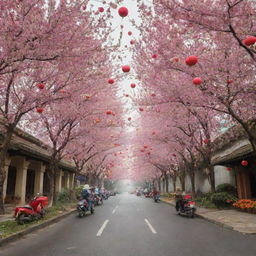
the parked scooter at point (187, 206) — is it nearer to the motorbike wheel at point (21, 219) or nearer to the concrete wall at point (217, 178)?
the concrete wall at point (217, 178)

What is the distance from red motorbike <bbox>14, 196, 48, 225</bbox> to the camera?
966 cm

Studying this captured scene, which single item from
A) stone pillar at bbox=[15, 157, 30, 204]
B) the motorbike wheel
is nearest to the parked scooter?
the motorbike wheel

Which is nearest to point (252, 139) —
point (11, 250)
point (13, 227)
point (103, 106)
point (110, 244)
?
point (110, 244)

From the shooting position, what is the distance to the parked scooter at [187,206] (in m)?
13.5

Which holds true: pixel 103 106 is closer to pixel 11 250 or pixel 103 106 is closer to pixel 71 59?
pixel 71 59

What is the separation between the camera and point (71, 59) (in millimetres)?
7531

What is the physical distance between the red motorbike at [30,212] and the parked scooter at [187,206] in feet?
25.5

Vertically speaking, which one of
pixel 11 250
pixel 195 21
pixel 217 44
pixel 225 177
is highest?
pixel 217 44

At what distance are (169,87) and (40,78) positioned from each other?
5713 mm

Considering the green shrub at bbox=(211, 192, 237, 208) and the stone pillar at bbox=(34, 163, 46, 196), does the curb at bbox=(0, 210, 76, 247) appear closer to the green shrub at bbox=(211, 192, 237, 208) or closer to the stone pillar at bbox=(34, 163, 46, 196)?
the stone pillar at bbox=(34, 163, 46, 196)

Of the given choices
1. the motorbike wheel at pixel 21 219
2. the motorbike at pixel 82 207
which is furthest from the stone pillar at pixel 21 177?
the motorbike wheel at pixel 21 219

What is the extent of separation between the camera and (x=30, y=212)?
33.0 feet

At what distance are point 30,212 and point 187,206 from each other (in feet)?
27.6

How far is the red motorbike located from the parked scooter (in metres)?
7.79
